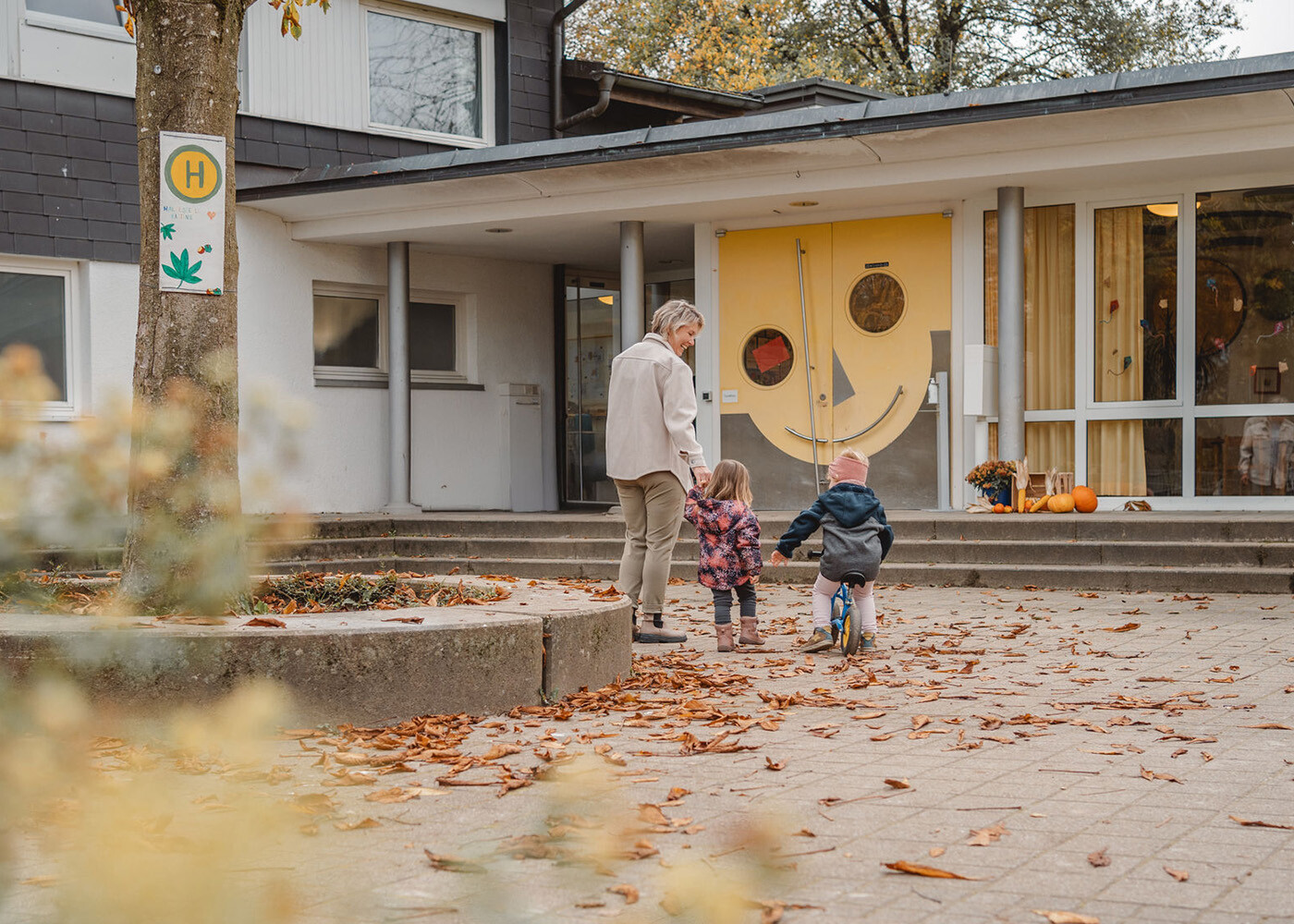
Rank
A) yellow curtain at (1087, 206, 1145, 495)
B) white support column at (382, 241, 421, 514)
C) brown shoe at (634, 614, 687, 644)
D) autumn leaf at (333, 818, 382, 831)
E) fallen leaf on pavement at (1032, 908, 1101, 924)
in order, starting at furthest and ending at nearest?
white support column at (382, 241, 421, 514) < yellow curtain at (1087, 206, 1145, 495) < brown shoe at (634, 614, 687, 644) < autumn leaf at (333, 818, 382, 831) < fallen leaf on pavement at (1032, 908, 1101, 924)

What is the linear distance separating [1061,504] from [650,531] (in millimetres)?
5437

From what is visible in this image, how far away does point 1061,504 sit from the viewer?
1170cm

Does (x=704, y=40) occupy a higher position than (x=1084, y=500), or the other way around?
(x=704, y=40)

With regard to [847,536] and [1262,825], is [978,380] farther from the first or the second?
[1262,825]

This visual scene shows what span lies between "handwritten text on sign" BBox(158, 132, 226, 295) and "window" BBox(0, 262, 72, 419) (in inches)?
316

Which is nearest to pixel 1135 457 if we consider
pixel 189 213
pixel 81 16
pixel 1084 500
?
pixel 1084 500

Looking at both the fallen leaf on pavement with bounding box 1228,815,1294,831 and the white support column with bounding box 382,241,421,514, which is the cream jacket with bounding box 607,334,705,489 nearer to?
the fallen leaf on pavement with bounding box 1228,815,1294,831

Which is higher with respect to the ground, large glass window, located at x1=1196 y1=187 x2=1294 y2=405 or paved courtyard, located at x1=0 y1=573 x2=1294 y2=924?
large glass window, located at x1=1196 y1=187 x2=1294 y2=405

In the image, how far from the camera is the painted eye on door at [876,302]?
13117 millimetres

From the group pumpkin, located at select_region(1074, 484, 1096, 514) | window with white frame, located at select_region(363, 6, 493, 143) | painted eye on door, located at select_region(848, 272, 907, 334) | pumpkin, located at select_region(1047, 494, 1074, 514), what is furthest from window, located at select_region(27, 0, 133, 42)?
pumpkin, located at select_region(1074, 484, 1096, 514)

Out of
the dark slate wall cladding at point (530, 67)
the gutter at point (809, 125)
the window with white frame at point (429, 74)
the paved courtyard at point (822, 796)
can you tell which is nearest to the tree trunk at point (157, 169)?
the paved courtyard at point (822, 796)

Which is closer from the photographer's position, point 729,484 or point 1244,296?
point 729,484

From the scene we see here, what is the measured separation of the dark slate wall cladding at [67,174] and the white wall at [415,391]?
4.08ft

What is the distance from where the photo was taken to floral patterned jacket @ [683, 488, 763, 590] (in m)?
7.39
